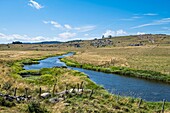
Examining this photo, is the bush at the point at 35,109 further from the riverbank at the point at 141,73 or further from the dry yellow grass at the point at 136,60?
the dry yellow grass at the point at 136,60

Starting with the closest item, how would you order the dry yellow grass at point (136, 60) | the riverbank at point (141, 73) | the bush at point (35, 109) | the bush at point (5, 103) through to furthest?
the bush at point (35, 109) < the bush at point (5, 103) < the riverbank at point (141, 73) < the dry yellow grass at point (136, 60)

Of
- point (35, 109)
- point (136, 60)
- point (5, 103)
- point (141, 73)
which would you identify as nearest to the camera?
point (35, 109)

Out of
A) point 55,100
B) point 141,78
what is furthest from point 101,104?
point 141,78

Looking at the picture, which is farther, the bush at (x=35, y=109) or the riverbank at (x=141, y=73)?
the riverbank at (x=141, y=73)

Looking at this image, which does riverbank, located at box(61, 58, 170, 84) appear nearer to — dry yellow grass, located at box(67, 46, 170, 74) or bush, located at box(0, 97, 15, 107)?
dry yellow grass, located at box(67, 46, 170, 74)

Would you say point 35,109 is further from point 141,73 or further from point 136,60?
point 136,60

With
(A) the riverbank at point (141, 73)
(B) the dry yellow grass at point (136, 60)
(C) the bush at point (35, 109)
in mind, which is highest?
(C) the bush at point (35, 109)

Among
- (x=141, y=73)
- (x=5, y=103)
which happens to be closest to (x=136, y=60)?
(x=141, y=73)

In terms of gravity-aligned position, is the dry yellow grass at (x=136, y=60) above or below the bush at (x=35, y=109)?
below

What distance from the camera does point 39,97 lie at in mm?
26359

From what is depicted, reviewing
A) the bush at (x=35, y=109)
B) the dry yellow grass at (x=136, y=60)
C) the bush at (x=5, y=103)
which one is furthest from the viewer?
the dry yellow grass at (x=136, y=60)

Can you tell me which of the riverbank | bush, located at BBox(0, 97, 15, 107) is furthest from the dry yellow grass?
bush, located at BBox(0, 97, 15, 107)

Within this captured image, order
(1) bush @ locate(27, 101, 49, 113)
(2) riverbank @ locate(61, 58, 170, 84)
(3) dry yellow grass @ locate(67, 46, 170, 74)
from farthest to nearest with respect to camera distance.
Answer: (3) dry yellow grass @ locate(67, 46, 170, 74) < (2) riverbank @ locate(61, 58, 170, 84) < (1) bush @ locate(27, 101, 49, 113)

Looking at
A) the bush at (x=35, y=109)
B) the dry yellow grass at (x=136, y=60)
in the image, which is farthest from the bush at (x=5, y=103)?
the dry yellow grass at (x=136, y=60)
